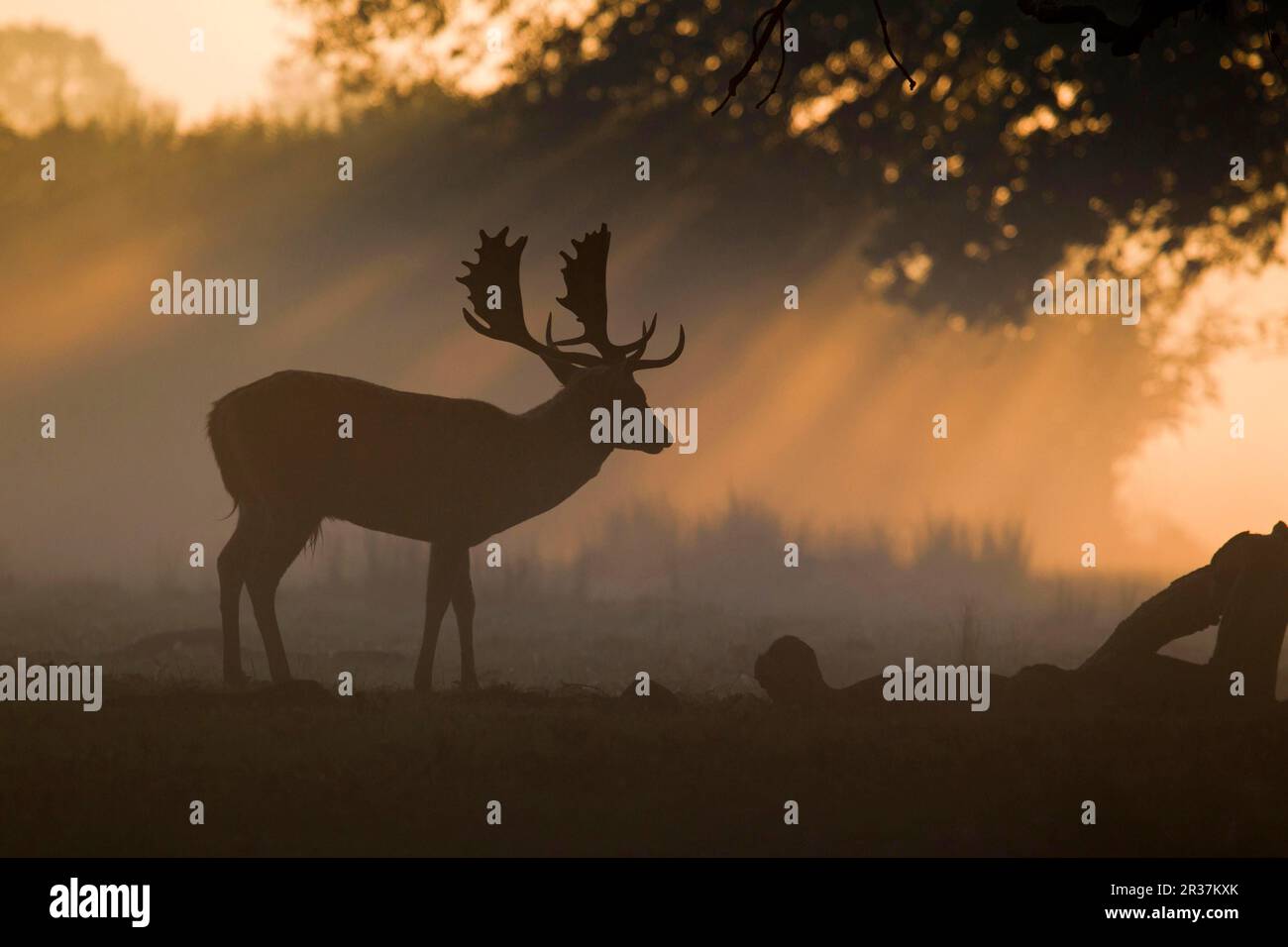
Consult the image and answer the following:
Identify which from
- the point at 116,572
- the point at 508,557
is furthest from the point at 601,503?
the point at 116,572

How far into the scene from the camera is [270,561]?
15.4 m

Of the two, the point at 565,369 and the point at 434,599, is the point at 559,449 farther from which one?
the point at 434,599

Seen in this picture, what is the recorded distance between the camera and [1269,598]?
15.5 metres

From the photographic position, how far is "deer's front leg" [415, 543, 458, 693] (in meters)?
15.2

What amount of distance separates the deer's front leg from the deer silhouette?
1 centimetres

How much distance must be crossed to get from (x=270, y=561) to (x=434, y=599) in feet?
4.80

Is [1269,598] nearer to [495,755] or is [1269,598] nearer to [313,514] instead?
[495,755]

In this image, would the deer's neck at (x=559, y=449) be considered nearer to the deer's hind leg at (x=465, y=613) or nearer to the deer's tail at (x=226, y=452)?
the deer's hind leg at (x=465, y=613)

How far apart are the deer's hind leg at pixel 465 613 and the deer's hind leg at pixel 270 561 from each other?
1.39 m

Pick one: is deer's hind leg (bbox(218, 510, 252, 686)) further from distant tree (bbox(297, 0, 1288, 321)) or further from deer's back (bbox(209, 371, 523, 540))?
distant tree (bbox(297, 0, 1288, 321))

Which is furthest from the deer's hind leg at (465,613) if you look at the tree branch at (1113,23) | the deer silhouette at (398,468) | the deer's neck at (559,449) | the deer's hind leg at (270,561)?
the tree branch at (1113,23)

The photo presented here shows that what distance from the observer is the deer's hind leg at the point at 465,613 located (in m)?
15.3

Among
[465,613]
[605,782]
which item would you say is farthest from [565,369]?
[605,782]

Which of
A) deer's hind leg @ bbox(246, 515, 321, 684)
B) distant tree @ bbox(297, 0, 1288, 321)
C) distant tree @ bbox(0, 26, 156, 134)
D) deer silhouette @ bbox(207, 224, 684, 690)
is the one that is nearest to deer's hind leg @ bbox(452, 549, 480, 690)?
deer silhouette @ bbox(207, 224, 684, 690)
